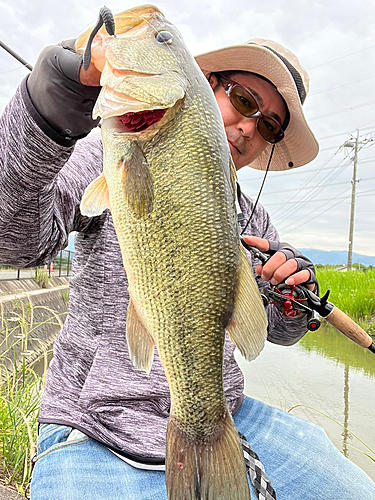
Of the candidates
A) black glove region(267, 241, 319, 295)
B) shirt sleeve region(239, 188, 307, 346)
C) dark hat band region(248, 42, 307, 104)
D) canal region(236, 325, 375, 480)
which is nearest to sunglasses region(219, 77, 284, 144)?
dark hat band region(248, 42, 307, 104)

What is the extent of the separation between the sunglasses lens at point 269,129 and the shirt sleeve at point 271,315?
332mm

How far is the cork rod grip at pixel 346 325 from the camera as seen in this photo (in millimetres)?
2169

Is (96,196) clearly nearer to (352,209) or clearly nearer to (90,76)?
(90,76)

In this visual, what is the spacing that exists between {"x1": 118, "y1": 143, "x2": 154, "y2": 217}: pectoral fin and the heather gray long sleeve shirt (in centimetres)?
25

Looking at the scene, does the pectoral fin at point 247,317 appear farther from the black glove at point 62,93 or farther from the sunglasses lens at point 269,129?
the sunglasses lens at point 269,129

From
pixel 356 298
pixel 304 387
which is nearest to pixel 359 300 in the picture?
pixel 356 298

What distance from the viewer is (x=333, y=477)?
186cm

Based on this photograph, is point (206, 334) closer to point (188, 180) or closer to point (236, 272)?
point (236, 272)

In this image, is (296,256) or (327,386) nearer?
(296,256)

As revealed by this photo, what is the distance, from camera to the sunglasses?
Result: 209cm

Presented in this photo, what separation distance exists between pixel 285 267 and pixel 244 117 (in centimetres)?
84

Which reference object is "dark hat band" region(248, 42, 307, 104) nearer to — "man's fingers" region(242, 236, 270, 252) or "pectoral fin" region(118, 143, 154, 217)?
"man's fingers" region(242, 236, 270, 252)

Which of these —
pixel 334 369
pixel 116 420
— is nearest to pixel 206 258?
pixel 116 420

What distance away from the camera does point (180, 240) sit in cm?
117
